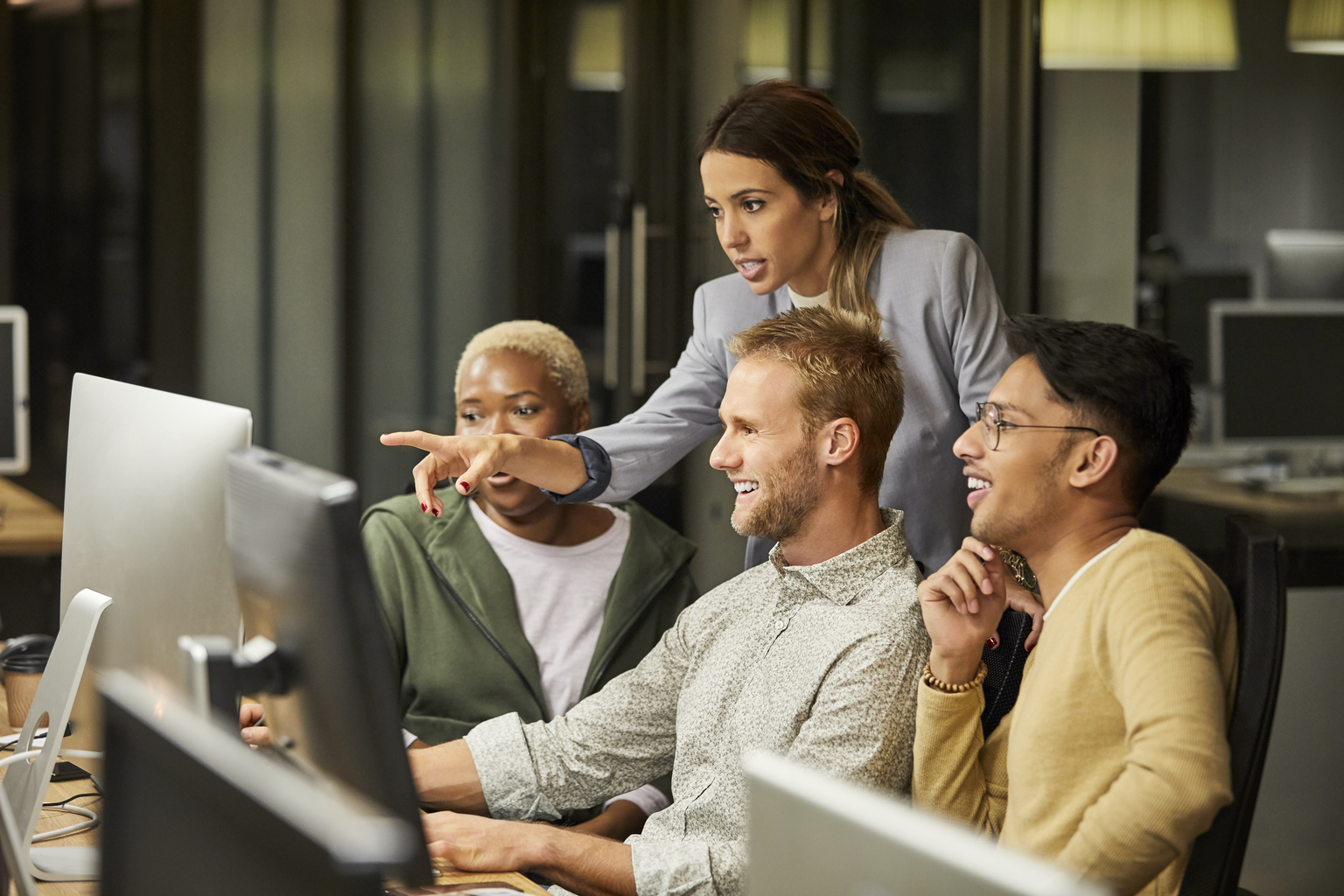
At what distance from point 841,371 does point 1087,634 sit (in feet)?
1.55

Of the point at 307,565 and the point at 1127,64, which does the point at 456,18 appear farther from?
the point at 307,565

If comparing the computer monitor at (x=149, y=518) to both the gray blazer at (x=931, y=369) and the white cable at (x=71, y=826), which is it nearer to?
the white cable at (x=71, y=826)

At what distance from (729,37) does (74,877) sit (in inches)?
130

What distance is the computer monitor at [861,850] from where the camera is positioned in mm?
511

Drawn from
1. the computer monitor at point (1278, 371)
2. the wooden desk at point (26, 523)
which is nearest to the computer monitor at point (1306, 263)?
the computer monitor at point (1278, 371)

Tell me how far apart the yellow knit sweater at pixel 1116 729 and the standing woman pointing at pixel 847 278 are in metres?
0.53

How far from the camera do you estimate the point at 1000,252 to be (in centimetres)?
349

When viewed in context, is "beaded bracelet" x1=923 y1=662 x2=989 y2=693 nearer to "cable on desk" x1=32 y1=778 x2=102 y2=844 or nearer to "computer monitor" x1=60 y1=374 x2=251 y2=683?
"computer monitor" x1=60 y1=374 x2=251 y2=683

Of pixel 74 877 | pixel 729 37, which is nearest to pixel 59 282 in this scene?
pixel 729 37

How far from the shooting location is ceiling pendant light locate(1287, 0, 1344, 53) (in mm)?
3074

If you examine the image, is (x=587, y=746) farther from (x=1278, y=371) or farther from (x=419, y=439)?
(x=1278, y=371)

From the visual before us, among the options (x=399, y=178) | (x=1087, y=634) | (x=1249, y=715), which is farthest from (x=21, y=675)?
(x=399, y=178)

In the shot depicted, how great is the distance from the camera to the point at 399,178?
4.04m

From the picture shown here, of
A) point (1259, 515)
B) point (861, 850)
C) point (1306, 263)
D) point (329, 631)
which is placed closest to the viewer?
point (861, 850)
